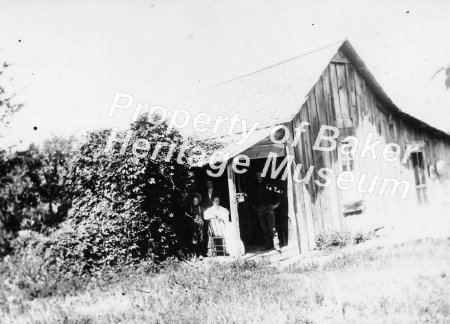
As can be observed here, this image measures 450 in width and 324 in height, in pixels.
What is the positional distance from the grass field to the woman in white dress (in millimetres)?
1252

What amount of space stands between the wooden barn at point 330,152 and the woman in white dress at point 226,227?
37 cm

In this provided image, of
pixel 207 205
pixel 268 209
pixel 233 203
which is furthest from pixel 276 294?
pixel 207 205

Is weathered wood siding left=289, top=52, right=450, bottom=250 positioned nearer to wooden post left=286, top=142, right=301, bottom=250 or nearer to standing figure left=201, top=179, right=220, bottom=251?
wooden post left=286, top=142, right=301, bottom=250

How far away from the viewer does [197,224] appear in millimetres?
11461

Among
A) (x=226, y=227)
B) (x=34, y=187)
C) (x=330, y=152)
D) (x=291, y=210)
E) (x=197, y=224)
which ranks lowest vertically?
(x=226, y=227)

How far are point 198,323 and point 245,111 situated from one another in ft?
31.6

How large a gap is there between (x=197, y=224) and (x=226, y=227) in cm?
86

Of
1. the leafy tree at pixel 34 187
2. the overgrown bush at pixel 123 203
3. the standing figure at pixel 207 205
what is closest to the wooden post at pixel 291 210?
the standing figure at pixel 207 205

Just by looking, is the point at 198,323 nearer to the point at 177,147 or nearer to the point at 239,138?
the point at 177,147

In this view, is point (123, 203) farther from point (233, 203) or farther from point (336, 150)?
point (336, 150)

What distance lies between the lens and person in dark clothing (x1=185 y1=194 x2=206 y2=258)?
11453 mm

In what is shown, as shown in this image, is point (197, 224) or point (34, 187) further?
point (197, 224)

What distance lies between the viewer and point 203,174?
12688 millimetres

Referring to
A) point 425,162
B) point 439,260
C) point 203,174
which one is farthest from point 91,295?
point 425,162
